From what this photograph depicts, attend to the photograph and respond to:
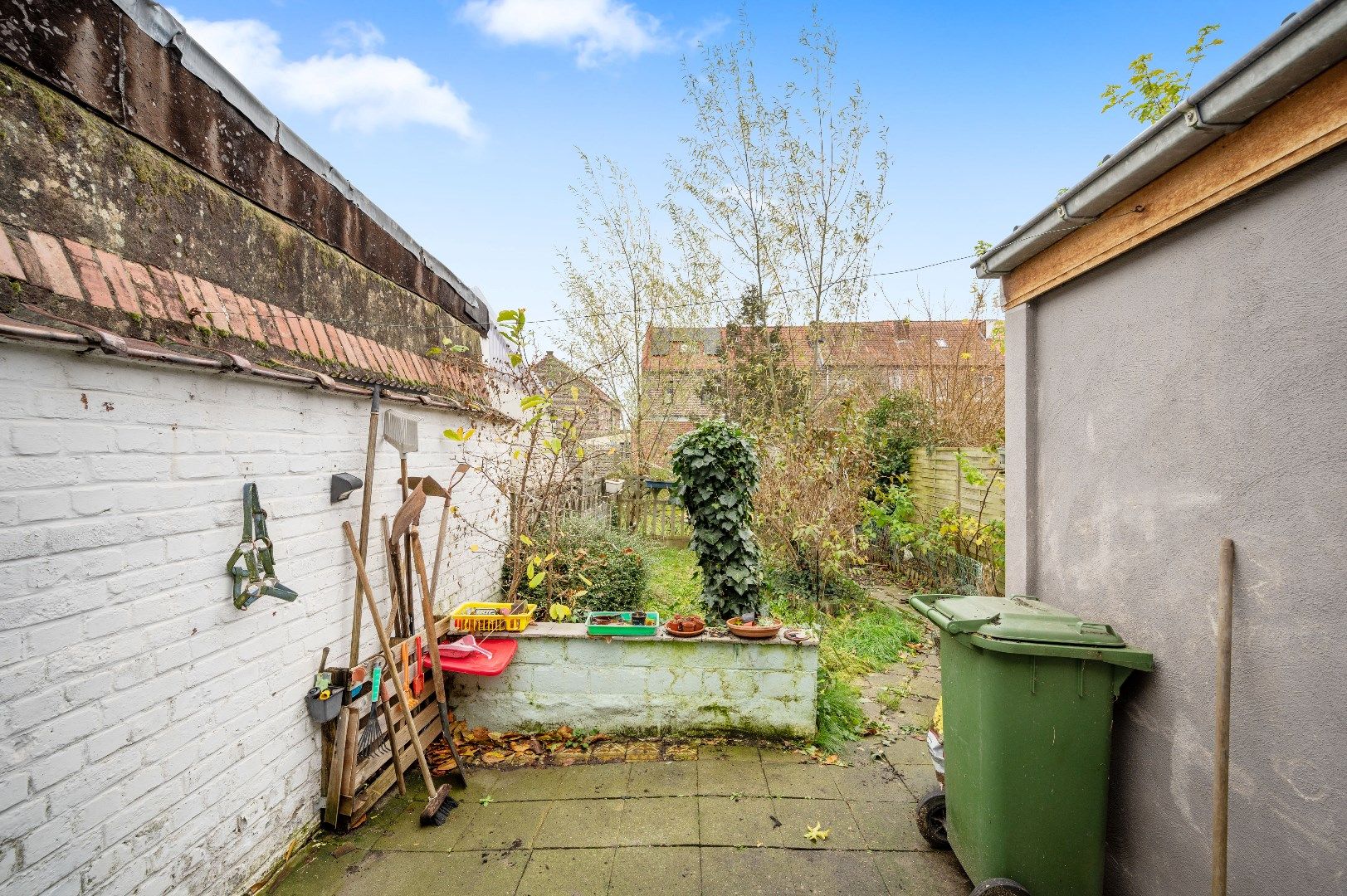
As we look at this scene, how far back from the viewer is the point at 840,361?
9.22 metres

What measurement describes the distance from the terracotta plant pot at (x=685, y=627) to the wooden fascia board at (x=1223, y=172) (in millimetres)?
2973

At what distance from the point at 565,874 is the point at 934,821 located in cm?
184

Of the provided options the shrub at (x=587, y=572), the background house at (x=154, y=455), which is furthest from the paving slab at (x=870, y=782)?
the background house at (x=154, y=455)

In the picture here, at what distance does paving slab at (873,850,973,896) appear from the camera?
2570mm

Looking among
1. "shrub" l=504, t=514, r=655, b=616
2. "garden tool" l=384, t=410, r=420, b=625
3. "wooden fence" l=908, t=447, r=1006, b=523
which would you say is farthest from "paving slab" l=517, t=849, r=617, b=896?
"wooden fence" l=908, t=447, r=1006, b=523

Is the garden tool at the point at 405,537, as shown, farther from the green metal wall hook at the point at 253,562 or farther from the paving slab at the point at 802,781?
the paving slab at the point at 802,781

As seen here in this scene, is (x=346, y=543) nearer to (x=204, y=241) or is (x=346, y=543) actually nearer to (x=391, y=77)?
(x=204, y=241)

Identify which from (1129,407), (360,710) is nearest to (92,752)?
→ (360,710)

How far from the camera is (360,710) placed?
9.59ft

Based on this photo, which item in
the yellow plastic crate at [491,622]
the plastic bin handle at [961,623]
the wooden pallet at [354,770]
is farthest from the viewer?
the yellow plastic crate at [491,622]

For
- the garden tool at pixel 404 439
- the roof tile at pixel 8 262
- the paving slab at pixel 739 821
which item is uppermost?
the roof tile at pixel 8 262

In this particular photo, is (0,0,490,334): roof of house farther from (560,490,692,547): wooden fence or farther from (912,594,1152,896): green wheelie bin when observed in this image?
(560,490,692,547): wooden fence

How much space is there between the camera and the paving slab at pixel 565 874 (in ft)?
8.36

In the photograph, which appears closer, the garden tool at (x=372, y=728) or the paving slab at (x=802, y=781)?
the garden tool at (x=372, y=728)
